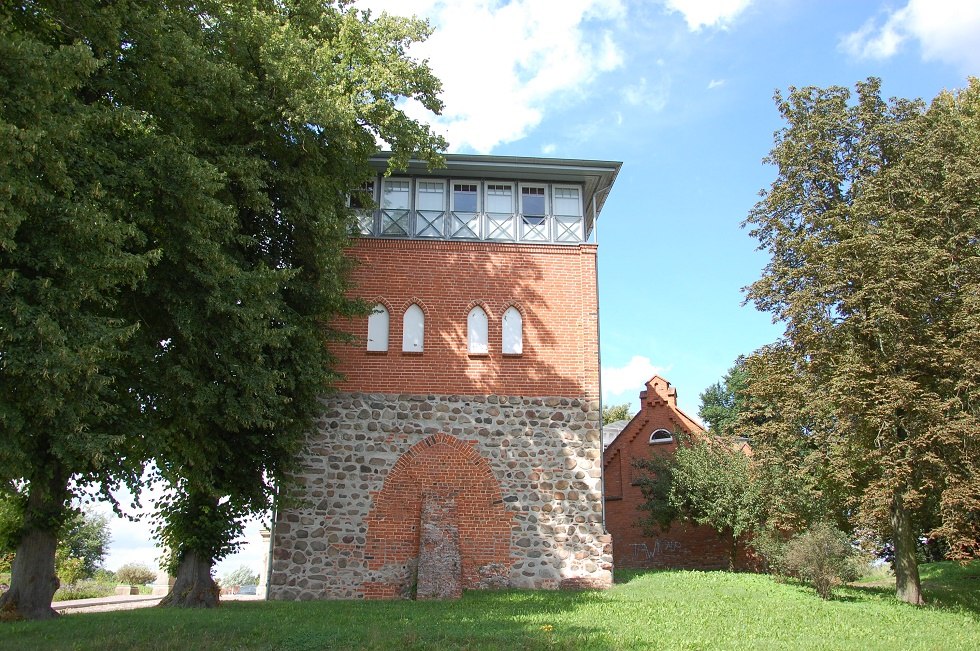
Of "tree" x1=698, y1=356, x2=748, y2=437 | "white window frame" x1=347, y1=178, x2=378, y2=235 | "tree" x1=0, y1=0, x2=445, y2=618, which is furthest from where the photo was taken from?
"tree" x1=698, y1=356, x2=748, y2=437

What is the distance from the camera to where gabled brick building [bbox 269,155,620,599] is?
54.1 ft

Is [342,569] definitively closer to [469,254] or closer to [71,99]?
[469,254]

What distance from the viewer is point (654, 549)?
26.8 metres

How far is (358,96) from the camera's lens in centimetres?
1456

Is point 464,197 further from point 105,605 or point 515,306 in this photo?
point 105,605

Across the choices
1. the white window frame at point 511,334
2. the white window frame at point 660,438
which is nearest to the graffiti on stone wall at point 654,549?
the white window frame at point 660,438

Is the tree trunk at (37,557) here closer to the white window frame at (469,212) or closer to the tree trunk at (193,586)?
the tree trunk at (193,586)

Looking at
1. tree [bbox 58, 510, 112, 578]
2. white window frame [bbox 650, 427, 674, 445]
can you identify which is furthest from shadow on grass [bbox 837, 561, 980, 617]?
tree [bbox 58, 510, 112, 578]

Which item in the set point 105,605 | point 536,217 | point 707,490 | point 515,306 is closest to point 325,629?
point 515,306

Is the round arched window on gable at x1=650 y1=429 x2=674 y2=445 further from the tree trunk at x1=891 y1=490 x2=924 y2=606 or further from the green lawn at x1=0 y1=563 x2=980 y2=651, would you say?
the green lawn at x1=0 y1=563 x2=980 y2=651

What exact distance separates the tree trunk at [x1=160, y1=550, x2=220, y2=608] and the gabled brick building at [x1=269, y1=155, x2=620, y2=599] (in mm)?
1773

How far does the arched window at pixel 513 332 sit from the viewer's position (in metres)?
18.1

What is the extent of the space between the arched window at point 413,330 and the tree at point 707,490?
1023cm

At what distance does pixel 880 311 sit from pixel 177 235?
44.4ft
